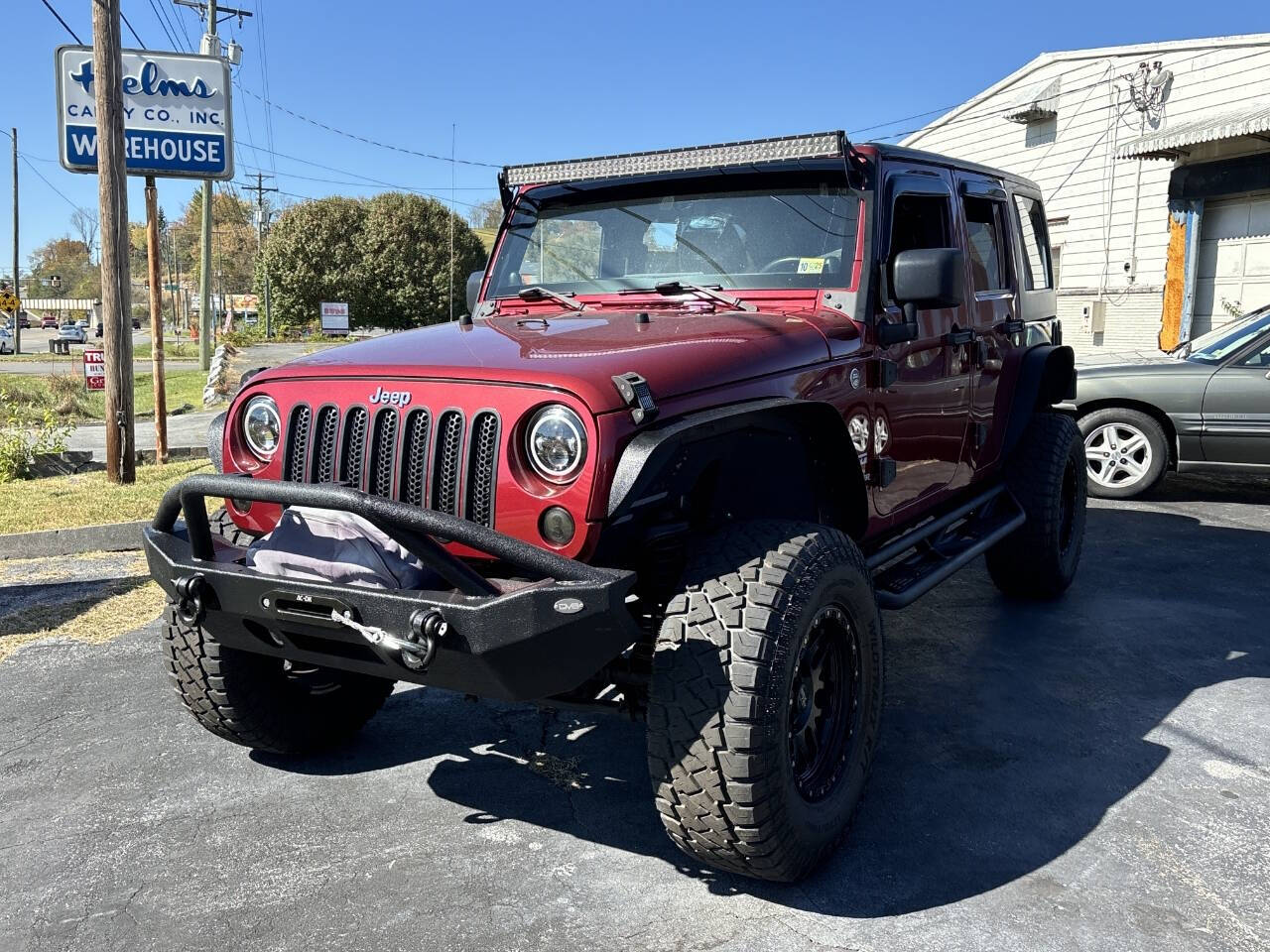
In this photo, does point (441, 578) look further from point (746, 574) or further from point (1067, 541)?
point (1067, 541)

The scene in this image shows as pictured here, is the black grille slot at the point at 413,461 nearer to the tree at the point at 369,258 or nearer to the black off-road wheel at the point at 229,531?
the black off-road wheel at the point at 229,531

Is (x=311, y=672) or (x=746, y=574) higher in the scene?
(x=746, y=574)

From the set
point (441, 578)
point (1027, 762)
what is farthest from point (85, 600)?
point (1027, 762)

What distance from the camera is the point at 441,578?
264 centimetres

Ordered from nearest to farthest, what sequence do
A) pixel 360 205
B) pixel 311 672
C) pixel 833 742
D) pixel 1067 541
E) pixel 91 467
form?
pixel 833 742 → pixel 311 672 → pixel 1067 541 → pixel 91 467 → pixel 360 205

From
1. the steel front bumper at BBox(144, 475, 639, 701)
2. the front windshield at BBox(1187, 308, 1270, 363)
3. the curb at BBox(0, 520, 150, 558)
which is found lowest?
the curb at BBox(0, 520, 150, 558)

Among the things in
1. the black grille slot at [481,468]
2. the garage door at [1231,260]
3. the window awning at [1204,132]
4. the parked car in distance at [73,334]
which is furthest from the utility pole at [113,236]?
the parked car in distance at [73,334]

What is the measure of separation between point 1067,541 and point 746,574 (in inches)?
143

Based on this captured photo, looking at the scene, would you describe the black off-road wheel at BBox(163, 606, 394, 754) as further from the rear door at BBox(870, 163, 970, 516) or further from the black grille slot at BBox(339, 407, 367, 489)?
the rear door at BBox(870, 163, 970, 516)

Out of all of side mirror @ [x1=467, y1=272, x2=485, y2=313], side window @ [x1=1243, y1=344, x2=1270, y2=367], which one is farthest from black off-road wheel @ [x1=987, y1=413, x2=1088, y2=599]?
side window @ [x1=1243, y1=344, x2=1270, y2=367]

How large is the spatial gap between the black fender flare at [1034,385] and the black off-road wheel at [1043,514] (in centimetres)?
12

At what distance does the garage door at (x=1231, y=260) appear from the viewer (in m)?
13.4

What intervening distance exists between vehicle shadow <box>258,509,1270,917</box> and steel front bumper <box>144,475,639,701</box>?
2.95 feet

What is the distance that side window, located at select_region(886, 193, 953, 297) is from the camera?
4047mm
